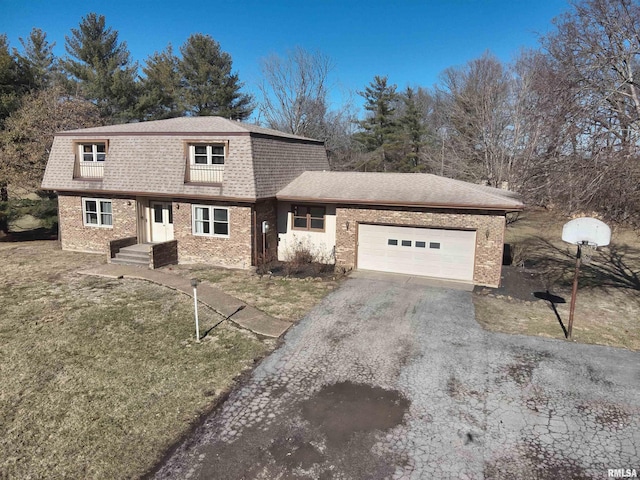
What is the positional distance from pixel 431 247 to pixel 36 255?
54.8 feet

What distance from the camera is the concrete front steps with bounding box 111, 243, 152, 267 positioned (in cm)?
1650

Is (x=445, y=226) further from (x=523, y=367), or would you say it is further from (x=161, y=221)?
(x=161, y=221)

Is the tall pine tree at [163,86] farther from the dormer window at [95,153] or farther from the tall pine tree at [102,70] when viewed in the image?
the dormer window at [95,153]

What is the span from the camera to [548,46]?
38.2 ft

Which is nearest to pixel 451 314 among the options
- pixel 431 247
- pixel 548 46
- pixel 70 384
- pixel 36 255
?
pixel 431 247

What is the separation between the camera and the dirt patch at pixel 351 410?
261 inches

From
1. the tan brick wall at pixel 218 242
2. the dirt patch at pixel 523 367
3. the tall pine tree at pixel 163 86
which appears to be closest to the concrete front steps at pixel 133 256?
the tan brick wall at pixel 218 242

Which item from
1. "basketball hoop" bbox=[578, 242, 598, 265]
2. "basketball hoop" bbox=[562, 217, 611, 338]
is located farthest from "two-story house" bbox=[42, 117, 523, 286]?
"basketball hoop" bbox=[562, 217, 611, 338]

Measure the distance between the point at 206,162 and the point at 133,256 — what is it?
4.77 meters

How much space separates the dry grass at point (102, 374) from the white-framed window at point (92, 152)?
23.0ft

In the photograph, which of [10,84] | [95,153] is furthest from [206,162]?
[10,84]

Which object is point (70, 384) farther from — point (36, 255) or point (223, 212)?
point (36, 255)

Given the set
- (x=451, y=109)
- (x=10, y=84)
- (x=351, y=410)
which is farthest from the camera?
(x=451, y=109)

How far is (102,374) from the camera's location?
8.20m
